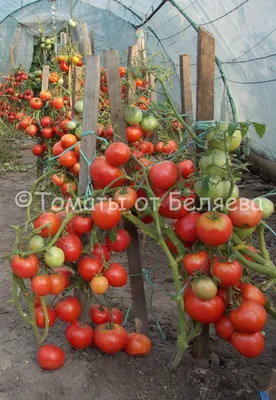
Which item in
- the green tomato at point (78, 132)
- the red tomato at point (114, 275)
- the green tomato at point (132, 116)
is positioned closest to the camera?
the red tomato at point (114, 275)

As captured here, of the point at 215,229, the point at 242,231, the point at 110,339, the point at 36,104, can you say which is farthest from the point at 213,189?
the point at 36,104

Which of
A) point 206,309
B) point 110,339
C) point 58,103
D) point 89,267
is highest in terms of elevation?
point 58,103

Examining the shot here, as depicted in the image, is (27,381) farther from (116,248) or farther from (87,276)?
(116,248)

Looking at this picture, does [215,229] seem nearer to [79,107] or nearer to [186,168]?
[186,168]

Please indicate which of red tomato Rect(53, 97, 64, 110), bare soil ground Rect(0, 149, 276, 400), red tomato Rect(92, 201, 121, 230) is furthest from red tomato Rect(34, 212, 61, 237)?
red tomato Rect(53, 97, 64, 110)

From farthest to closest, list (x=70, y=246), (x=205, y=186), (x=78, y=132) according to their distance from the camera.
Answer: (x=78, y=132) → (x=70, y=246) → (x=205, y=186)

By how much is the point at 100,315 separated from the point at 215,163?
89 centimetres

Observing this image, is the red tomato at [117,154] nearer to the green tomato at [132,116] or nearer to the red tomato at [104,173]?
the red tomato at [104,173]

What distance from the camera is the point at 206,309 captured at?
62.2 inches

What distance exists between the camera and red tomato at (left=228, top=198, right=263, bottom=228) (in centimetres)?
155

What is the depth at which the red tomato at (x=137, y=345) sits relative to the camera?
1927 mm

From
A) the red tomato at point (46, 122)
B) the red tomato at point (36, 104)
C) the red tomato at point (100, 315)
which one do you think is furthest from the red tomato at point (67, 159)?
the red tomato at point (36, 104)

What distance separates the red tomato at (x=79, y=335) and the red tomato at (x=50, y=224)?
18.2 inches

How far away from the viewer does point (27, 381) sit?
6.03 ft
